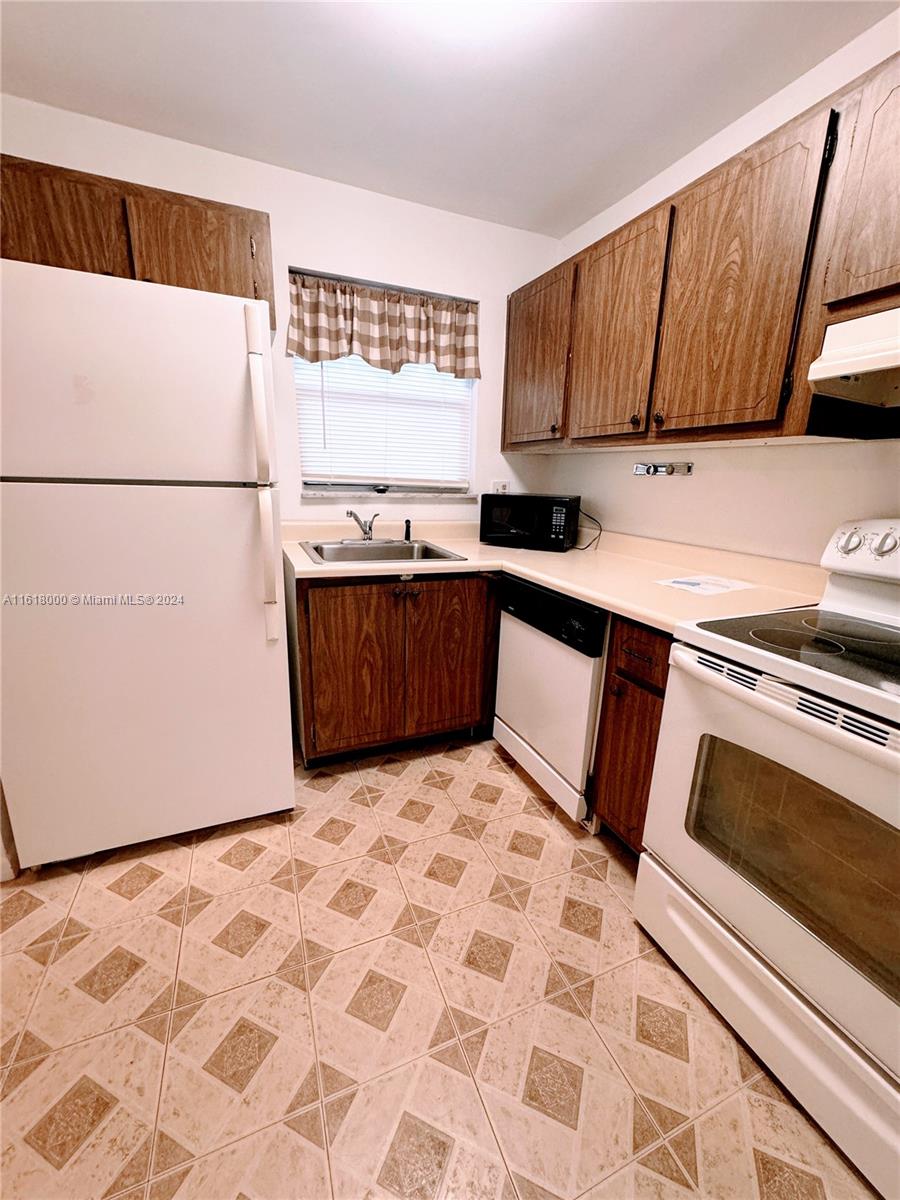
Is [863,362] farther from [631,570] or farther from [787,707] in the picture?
[631,570]

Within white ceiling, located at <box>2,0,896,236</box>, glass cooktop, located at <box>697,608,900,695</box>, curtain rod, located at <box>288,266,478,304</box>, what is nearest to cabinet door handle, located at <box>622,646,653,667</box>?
glass cooktop, located at <box>697,608,900,695</box>

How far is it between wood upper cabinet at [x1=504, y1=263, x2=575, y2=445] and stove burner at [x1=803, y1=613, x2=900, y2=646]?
132 cm

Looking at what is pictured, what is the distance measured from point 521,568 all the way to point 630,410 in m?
0.72

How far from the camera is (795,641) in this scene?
Result: 3.49 ft

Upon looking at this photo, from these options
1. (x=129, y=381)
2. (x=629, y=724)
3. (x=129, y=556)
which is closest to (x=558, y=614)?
(x=629, y=724)

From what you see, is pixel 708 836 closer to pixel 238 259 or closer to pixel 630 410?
pixel 630 410

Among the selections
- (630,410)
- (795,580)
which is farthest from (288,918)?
(630,410)

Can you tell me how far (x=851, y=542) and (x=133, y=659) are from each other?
209 centimetres

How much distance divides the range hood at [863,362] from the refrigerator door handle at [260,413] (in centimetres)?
139

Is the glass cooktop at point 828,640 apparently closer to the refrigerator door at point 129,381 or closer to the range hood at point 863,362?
the range hood at point 863,362

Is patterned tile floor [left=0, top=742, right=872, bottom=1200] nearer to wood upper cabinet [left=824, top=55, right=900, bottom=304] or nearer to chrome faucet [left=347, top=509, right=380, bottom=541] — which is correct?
chrome faucet [left=347, top=509, right=380, bottom=541]

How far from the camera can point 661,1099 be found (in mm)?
976

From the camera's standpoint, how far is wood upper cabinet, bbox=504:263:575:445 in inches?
82.5

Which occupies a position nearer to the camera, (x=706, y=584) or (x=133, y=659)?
(x=133, y=659)
